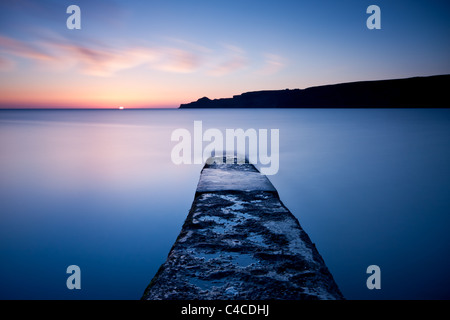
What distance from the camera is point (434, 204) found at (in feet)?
16.1

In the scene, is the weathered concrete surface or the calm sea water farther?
the calm sea water

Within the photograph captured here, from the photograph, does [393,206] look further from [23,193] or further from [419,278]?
[23,193]

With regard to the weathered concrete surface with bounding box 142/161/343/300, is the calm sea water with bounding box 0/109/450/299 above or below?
below

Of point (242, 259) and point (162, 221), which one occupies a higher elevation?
point (242, 259)

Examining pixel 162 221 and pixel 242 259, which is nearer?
pixel 242 259

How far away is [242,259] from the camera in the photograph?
2047 mm

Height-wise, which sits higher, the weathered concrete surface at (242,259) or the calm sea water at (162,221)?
the weathered concrete surface at (242,259)

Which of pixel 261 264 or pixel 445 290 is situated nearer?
pixel 261 264

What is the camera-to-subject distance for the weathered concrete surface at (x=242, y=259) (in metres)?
1.67

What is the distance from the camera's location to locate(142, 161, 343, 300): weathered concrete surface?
1673 mm

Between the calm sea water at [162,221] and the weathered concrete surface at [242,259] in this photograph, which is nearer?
the weathered concrete surface at [242,259]
